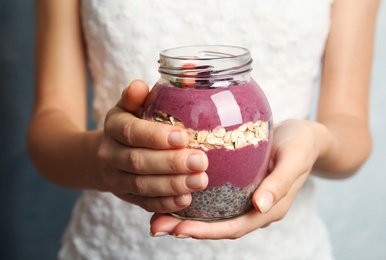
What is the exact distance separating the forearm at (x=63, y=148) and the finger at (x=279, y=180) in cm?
18

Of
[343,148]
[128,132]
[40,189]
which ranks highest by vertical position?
[128,132]

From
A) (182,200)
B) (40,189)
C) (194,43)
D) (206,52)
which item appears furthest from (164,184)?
(40,189)

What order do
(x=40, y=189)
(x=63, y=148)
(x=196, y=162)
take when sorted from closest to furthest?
1. (x=196, y=162)
2. (x=63, y=148)
3. (x=40, y=189)

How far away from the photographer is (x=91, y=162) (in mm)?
641

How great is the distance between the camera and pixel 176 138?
0.50 metres

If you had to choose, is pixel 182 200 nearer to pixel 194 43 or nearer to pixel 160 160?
pixel 160 160

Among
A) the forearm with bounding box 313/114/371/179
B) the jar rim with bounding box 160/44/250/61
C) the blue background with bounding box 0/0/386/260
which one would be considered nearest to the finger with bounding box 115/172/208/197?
the jar rim with bounding box 160/44/250/61

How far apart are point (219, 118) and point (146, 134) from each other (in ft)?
0.21

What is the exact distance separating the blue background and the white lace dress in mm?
378

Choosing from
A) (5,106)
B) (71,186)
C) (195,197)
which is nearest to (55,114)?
(71,186)

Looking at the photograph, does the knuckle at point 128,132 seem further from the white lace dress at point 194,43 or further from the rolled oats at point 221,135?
the white lace dress at point 194,43

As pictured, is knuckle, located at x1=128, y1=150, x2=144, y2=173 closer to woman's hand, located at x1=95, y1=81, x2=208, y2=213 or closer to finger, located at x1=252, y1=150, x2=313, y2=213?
woman's hand, located at x1=95, y1=81, x2=208, y2=213

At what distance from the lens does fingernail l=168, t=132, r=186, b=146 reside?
0.50 meters

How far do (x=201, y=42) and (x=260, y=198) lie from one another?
0.32m
